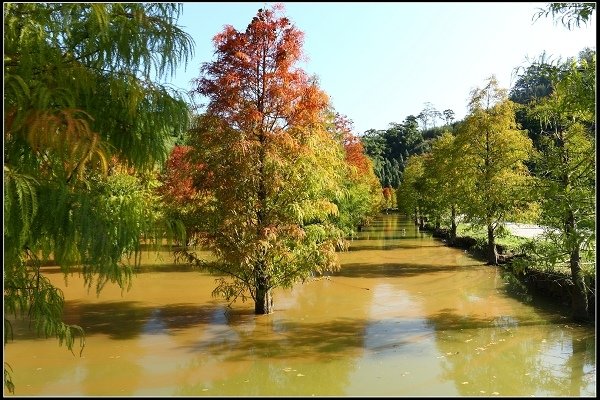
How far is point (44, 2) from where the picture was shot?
286 centimetres

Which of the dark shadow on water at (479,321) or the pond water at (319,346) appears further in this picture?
the dark shadow on water at (479,321)

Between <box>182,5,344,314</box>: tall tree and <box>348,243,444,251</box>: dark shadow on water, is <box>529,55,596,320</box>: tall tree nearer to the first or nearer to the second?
<box>182,5,344,314</box>: tall tree

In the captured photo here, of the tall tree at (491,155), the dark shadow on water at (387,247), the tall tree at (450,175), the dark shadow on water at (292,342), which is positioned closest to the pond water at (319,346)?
the dark shadow on water at (292,342)

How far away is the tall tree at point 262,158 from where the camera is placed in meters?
9.39

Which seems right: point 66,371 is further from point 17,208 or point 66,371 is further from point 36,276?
point 17,208

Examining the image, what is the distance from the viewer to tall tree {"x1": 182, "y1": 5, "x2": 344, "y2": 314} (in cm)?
939

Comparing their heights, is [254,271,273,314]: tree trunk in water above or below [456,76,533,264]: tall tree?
below

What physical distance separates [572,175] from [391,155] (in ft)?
280

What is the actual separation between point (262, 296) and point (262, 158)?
2.82 m

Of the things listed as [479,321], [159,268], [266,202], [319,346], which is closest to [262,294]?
[266,202]

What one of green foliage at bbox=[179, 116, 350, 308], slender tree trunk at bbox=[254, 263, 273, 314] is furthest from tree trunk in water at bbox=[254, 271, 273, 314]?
green foliage at bbox=[179, 116, 350, 308]

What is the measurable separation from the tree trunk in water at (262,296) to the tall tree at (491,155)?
8271 mm

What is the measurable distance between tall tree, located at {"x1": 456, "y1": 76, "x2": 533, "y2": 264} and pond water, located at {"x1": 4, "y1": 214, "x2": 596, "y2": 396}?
3.18 metres

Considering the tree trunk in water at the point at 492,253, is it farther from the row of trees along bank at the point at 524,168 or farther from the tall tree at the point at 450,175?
the tall tree at the point at 450,175
